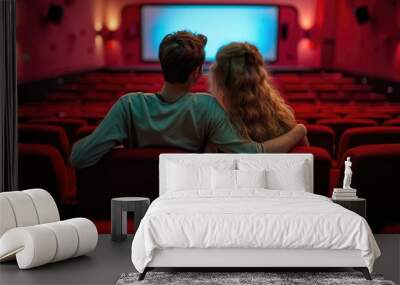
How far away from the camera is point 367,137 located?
7148 mm

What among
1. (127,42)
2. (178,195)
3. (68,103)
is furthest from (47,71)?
(178,195)

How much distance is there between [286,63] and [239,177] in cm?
128

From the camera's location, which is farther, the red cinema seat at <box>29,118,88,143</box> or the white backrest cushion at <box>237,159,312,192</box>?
the red cinema seat at <box>29,118,88,143</box>

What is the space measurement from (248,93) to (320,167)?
0.99 meters

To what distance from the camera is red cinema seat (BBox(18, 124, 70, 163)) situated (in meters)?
7.21

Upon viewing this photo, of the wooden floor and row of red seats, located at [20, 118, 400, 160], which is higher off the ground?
row of red seats, located at [20, 118, 400, 160]

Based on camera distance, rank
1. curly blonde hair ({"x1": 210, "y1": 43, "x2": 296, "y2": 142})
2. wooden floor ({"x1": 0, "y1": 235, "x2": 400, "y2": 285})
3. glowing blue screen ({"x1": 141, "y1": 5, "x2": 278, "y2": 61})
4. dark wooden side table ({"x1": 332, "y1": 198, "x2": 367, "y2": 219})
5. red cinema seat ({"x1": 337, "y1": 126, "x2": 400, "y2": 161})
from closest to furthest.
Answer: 1. wooden floor ({"x1": 0, "y1": 235, "x2": 400, "y2": 285})
2. dark wooden side table ({"x1": 332, "y1": 198, "x2": 367, "y2": 219})
3. curly blonde hair ({"x1": 210, "y1": 43, "x2": 296, "y2": 142})
4. glowing blue screen ({"x1": 141, "y1": 5, "x2": 278, "y2": 61})
5. red cinema seat ({"x1": 337, "y1": 126, "x2": 400, "y2": 161})

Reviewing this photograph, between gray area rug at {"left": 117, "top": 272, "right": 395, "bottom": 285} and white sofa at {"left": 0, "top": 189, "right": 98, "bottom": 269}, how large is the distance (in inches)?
23.8

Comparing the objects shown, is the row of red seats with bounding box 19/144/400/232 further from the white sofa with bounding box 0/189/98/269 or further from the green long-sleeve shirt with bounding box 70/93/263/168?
the white sofa with bounding box 0/189/98/269

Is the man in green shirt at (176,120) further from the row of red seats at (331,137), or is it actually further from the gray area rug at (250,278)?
the gray area rug at (250,278)

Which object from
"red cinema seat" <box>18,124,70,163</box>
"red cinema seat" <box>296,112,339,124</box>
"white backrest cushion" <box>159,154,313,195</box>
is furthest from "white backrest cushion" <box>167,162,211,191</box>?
→ "red cinema seat" <box>18,124,70,163</box>

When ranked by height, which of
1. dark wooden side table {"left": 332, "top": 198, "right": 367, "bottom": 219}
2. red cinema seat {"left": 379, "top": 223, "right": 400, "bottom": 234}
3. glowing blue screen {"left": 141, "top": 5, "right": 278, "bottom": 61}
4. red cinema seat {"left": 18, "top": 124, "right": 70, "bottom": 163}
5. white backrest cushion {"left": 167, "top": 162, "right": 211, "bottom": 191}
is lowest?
red cinema seat {"left": 379, "top": 223, "right": 400, "bottom": 234}

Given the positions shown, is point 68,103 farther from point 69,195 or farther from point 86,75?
point 69,195

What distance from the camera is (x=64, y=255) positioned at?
5621mm
